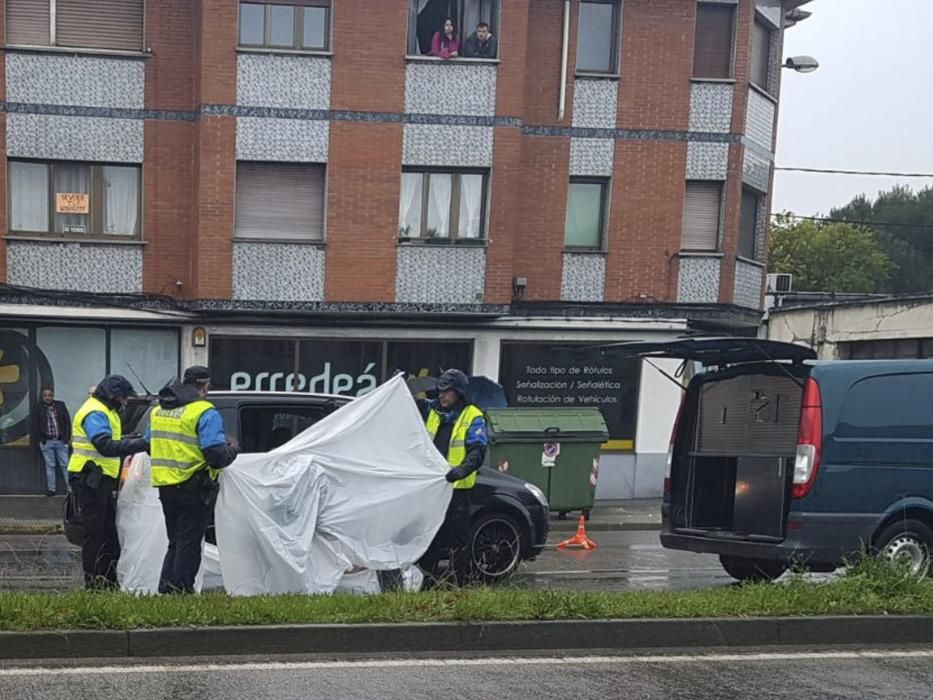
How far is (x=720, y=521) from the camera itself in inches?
362

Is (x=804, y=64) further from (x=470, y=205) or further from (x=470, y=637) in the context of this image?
(x=470, y=637)

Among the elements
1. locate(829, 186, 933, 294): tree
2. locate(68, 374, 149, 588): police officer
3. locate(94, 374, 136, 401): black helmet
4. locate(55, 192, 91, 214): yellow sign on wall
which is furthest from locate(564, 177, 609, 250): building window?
locate(829, 186, 933, 294): tree

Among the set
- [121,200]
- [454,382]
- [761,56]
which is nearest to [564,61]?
[761,56]

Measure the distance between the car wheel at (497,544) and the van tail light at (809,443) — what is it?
247 cm

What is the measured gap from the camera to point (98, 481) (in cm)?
744

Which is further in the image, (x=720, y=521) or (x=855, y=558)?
(x=720, y=521)

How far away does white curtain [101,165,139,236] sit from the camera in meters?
16.6

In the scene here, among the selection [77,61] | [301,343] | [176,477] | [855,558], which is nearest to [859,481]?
[855,558]

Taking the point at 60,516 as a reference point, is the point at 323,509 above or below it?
above

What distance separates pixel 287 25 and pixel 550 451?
8.00 meters

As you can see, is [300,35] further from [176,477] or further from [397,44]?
[176,477]

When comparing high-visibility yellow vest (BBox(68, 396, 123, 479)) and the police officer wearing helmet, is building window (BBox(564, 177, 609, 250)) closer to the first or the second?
the police officer wearing helmet

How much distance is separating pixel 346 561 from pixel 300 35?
11.1m

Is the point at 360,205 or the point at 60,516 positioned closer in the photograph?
the point at 60,516
